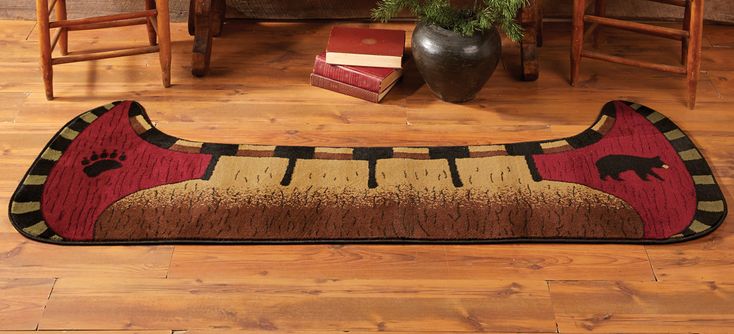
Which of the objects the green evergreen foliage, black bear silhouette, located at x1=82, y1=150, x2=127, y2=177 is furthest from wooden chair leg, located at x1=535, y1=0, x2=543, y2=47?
black bear silhouette, located at x1=82, y1=150, x2=127, y2=177

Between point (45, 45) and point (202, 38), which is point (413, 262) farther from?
point (45, 45)

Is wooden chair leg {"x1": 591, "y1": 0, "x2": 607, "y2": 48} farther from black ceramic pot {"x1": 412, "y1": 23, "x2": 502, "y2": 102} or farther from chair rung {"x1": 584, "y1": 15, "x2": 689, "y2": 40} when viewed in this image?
black ceramic pot {"x1": 412, "y1": 23, "x2": 502, "y2": 102}

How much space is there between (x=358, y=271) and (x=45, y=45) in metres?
1.25

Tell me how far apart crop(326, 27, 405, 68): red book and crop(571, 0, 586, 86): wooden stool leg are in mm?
526

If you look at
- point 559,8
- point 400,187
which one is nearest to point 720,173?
point 400,187

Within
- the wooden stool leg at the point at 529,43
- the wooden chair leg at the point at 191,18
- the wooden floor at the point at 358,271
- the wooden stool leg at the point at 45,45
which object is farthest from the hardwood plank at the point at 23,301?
the wooden stool leg at the point at 529,43

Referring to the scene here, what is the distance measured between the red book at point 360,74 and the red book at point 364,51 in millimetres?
16

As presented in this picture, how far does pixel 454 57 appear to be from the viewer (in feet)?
9.00

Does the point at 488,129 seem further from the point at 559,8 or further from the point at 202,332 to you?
the point at 202,332

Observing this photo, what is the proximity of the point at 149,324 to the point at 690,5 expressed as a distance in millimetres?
1935

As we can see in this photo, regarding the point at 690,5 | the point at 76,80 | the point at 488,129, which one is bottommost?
the point at 76,80

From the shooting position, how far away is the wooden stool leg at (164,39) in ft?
9.29

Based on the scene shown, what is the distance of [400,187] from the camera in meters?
2.46

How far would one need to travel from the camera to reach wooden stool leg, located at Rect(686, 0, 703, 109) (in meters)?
2.78
